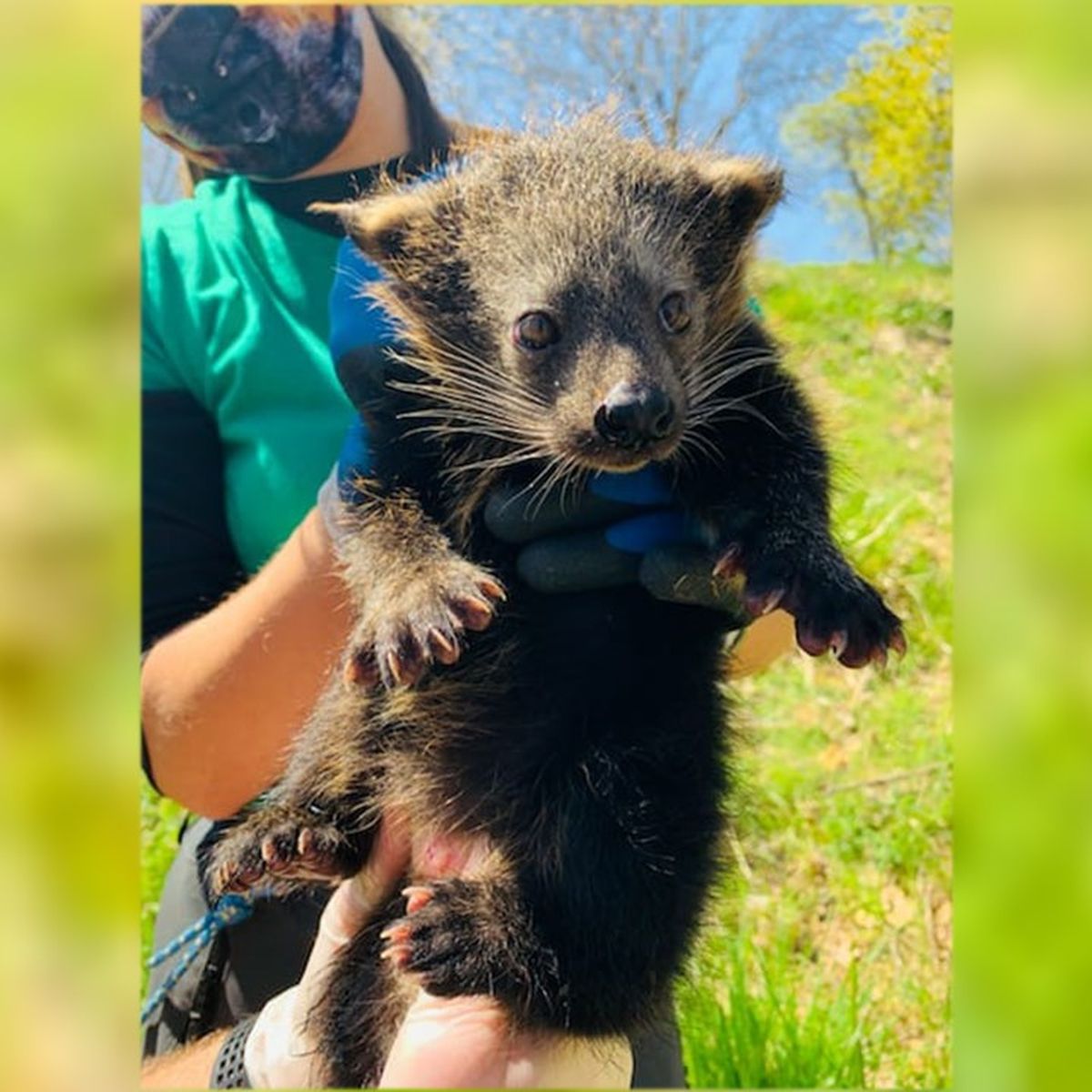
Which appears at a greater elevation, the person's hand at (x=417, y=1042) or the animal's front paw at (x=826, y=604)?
the animal's front paw at (x=826, y=604)

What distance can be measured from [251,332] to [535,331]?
0.41 metres

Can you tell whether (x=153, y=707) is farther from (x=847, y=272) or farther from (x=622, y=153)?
(x=847, y=272)

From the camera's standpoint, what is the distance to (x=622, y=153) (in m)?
1.44

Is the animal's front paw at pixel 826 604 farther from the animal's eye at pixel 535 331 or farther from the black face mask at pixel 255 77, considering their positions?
the black face mask at pixel 255 77

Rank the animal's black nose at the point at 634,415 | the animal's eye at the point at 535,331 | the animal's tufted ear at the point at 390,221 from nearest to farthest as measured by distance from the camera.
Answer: the animal's black nose at the point at 634,415 < the animal's eye at the point at 535,331 < the animal's tufted ear at the point at 390,221

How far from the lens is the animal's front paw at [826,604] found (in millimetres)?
1325

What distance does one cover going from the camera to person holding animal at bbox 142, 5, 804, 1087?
153cm

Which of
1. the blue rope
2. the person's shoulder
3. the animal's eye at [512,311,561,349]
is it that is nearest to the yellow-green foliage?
the animal's eye at [512,311,561,349]

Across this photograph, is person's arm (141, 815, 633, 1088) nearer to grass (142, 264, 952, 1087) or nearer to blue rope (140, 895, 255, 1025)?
blue rope (140, 895, 255, 1025)

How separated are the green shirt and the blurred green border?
5 centimetres

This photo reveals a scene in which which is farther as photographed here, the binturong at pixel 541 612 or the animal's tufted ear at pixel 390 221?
the animal's tufted ear at pixel 390 221

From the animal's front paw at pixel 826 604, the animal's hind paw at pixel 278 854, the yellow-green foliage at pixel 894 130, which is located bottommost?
the animal's hind paw at pixel 278 854
